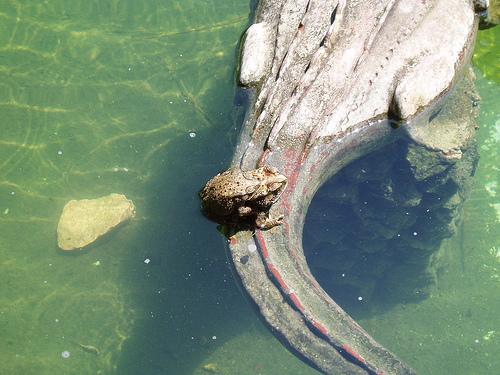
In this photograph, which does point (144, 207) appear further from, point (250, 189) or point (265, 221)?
point (250, 189)

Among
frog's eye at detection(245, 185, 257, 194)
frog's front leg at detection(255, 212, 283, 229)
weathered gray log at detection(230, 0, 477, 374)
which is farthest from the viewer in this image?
frog's front leg at detection(255, 212, 283, 229)

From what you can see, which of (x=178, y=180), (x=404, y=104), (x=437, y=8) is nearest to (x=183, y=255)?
(x=178, y=180)

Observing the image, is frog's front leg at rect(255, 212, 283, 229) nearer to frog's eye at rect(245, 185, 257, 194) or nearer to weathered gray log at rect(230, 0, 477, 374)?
weathered gray log at rect(230, 0, 477, 374)

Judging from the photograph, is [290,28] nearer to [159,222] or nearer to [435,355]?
[159,222]

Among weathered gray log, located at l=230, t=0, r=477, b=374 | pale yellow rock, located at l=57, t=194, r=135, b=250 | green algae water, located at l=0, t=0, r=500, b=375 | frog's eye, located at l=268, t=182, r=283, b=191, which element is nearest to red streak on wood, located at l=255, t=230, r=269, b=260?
weathered gray log, located at l=230, t=0, r=477, b=374

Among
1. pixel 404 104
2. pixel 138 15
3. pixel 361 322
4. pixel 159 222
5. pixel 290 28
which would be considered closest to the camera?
pixel 404 104

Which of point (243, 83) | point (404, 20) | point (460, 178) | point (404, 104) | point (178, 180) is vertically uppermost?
point (404, 20)

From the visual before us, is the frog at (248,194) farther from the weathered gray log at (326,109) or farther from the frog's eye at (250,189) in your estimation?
the weathered gray log at (326,109)
